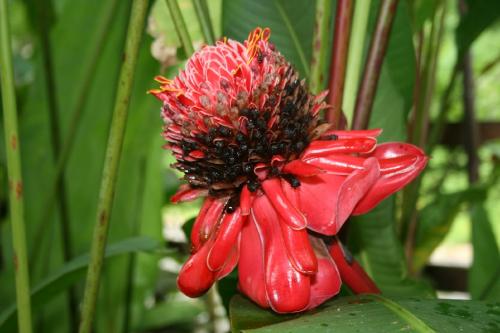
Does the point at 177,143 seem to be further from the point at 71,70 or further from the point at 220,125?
the point at 71,70

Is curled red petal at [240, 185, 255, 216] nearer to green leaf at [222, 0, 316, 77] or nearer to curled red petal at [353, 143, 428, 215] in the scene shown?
curled red petal at [353, 143, 428, 215]

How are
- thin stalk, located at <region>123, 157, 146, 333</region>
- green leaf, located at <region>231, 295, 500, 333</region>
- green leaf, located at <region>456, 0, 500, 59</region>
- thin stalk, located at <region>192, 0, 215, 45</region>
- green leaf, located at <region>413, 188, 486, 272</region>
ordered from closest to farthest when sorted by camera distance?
1. green leaf, located at <region>231, 295, 500, 333</region>
2. thin stalk, located at <region>192, 0, 215, 45</region>
3. green leaf, located at <region>456, 0, 500, 59</region>
4. green leaf, located at <region>413, 188, 486, 272</region>
5. thin stalk, located at <region>123, 157, 146, 333</region>

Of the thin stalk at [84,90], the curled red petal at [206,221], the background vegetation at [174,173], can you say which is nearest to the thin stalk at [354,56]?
the background vegetation at [174,173]

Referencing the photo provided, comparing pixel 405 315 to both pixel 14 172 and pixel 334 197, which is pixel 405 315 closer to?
pixel 334 197

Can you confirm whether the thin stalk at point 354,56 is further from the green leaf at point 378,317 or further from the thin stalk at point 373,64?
the green leaf at point 378,317

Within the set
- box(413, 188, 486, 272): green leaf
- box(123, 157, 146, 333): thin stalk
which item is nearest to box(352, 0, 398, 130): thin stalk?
box(413, 188, 486, 272): green leaf

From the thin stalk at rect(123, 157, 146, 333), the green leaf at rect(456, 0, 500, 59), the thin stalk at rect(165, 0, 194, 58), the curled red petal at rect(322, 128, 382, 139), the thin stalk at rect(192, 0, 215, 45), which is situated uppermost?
the green leaf at rect(456, 0, 500, 59)
